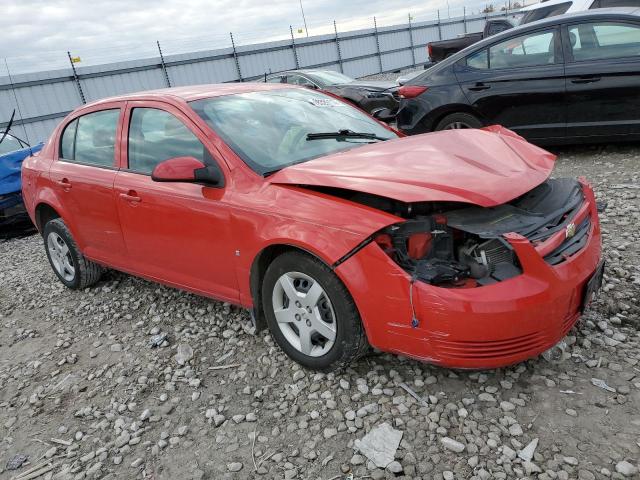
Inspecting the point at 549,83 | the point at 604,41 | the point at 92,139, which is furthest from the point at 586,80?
the point at 92,139

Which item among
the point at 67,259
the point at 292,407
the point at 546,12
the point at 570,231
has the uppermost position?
the point at 546,12

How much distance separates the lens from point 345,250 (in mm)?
2436

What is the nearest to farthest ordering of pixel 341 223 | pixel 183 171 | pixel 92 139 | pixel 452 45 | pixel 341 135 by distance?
pixel 341 223 < pixel 183 171 < pixel 341 135 < pixel 92 139 < pixel 452 45

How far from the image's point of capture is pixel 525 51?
5.77 m

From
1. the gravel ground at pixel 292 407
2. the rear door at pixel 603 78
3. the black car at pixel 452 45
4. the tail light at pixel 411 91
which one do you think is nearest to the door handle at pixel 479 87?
the tail light at pixel 411 91

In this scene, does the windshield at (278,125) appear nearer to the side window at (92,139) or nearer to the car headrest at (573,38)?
the side window at (92,139)

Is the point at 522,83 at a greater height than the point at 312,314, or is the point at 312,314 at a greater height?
the point at 522,83

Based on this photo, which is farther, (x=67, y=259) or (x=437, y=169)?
(x=67, y=259)

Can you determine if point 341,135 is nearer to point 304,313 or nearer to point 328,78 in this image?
point 304,313

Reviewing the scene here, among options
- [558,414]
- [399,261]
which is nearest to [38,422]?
[399,261]

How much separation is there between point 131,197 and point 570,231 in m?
2.72

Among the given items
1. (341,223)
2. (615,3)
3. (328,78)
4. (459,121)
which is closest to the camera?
(341,223)

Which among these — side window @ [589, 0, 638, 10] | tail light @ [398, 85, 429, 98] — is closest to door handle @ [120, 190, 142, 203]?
tail light @ [398, 85, 429, 98]

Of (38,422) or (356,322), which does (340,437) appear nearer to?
(356,322)
